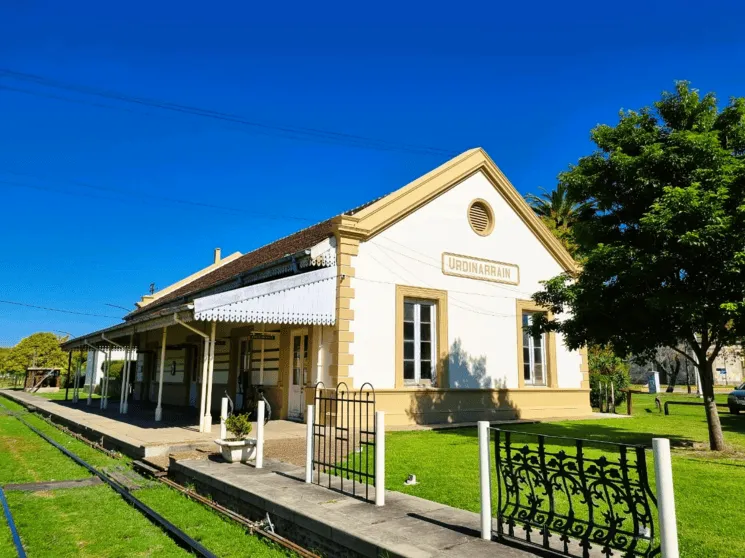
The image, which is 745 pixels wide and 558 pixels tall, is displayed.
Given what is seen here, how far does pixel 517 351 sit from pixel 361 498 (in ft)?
37.1

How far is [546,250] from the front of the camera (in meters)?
18.0

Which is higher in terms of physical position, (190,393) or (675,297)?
(675,297)

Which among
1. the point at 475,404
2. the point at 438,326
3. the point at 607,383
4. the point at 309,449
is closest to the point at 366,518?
the point at 309,449

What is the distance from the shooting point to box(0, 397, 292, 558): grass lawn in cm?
547

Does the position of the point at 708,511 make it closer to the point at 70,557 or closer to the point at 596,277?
the point at 596,277

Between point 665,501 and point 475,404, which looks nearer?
point 665,501

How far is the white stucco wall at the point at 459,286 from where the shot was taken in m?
13.7

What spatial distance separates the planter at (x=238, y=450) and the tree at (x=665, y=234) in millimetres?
7273

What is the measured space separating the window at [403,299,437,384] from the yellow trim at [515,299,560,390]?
3.30 m

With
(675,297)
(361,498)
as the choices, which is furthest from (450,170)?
(361,498)

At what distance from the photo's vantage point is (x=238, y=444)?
338 inches

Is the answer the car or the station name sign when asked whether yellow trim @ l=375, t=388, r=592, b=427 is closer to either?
the station name sign

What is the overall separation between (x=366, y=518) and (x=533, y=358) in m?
13.0

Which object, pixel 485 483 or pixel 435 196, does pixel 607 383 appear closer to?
pixel 435 196
